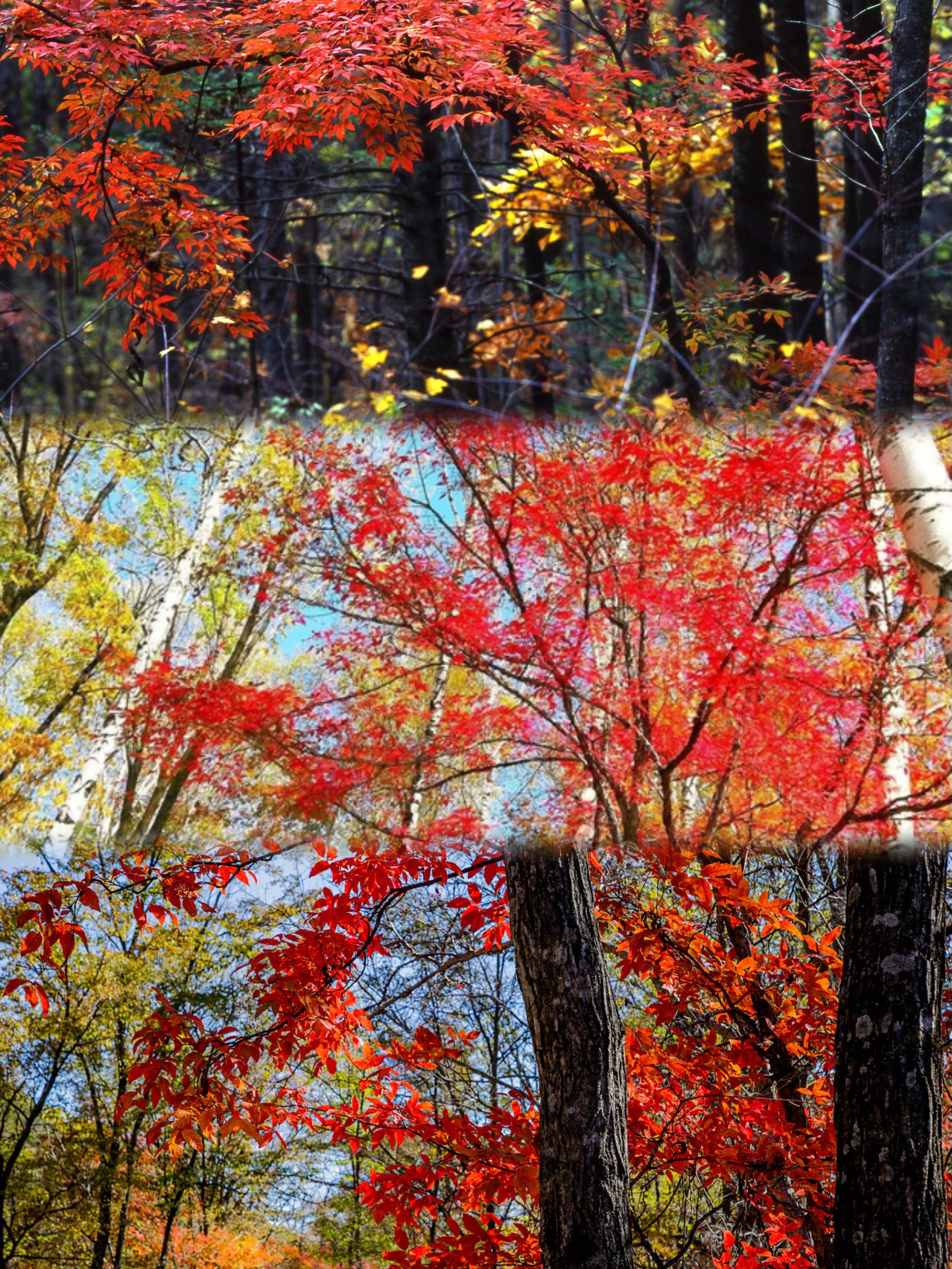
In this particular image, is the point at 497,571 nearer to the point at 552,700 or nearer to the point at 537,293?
the point at 552,700

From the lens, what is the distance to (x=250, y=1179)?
31.1ft

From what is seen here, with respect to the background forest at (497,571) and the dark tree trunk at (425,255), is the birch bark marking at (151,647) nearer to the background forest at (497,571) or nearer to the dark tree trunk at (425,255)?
the background forest at (497,571)

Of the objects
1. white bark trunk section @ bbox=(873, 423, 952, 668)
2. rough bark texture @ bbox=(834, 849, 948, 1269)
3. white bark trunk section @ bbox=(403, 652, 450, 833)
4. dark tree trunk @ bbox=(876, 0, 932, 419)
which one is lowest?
rough bark texture @ bbox=(834, 849, 948, 1269)

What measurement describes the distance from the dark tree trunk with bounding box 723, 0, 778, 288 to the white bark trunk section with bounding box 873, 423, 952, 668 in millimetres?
1157

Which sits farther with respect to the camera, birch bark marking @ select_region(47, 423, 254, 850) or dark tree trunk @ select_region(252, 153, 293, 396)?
dark tree trunk @ select_region(252, 153, 293, 396)

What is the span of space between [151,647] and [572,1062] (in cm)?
203

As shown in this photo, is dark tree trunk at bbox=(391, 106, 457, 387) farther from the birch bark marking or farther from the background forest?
the birch bark marking

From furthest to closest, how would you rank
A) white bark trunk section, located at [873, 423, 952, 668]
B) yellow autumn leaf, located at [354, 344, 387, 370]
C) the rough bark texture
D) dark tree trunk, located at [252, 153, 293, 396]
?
yellow autumn leaf, located at [354, 344, 387, 370]
dark tree trunk, located at [252, 153, 293, 396]
white bark trunk section, located at [873, 423, 952, 668]
the rough bark texture

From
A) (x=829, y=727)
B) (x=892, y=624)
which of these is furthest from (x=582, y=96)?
(x=829, y=727)

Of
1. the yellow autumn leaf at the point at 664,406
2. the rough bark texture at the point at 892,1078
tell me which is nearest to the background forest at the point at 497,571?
the yellow autumn leaf at the point at 664,406

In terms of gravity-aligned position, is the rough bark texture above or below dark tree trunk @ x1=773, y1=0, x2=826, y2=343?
below

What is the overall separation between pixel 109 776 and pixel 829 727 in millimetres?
2640

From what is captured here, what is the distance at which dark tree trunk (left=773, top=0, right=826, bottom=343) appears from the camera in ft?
13.4

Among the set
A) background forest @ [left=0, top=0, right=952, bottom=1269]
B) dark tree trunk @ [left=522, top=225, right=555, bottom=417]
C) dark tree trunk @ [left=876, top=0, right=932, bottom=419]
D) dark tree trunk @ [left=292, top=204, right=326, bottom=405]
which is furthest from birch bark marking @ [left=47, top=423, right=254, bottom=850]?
dark tree trunk @ [left=876, top=0, right=932, bottom=419]
